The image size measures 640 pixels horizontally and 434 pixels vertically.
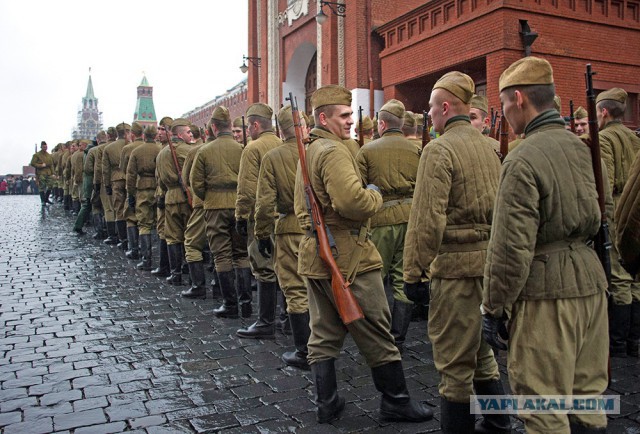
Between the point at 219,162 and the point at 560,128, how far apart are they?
4837mm

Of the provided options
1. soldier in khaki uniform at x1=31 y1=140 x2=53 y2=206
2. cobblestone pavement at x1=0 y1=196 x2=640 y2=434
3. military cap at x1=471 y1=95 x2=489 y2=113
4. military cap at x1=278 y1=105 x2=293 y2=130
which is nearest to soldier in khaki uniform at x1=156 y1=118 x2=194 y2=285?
cobblestone pavement at x1=0 y1=196 x2=640 y2=434

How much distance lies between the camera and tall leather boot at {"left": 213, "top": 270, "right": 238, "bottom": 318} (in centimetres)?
649

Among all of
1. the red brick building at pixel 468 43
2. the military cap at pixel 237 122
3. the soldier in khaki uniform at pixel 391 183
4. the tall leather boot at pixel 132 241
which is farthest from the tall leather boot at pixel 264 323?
the red brick building at pixel 468 43

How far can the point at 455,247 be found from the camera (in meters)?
3.33

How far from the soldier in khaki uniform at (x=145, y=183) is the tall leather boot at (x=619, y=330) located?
7.01m

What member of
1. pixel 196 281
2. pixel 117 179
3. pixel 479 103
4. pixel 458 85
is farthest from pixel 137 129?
pixel 458 85

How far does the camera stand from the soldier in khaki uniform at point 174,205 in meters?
8.14

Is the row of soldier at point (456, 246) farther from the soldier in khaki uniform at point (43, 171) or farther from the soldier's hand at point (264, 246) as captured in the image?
the soldier in khaki uniform at point (43, 171)

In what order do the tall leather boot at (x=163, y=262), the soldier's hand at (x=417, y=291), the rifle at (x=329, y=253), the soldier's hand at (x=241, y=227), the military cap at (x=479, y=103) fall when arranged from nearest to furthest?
the soldier's hand at (x=417, y=291), the rifle at (x=329, y=253), the military cap at (x=479, y=103), the soldier's hand at (x=241, y=227), the tall leather boot at (x=163, y=262)

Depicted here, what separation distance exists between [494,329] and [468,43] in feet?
37.3

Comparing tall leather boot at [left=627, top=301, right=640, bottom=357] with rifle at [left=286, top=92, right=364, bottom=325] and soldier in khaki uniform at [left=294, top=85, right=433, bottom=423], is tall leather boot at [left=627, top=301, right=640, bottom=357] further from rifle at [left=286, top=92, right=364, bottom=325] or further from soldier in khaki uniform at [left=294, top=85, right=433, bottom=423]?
rifle at [left=286, top=92, right=364, bottom=325]

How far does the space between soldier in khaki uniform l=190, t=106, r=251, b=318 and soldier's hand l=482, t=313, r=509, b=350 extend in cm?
427

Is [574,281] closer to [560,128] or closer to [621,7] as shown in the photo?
[560,128]

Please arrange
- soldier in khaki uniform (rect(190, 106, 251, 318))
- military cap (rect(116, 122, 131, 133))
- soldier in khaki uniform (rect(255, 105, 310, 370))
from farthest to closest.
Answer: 1. military cap (rect(116, 122, 131, 133))
2. soldier in khaki uniform (rect(190, 106, 251, 318))
3. soldier in khaki uniform (rect(255, 105, 310, 370))
